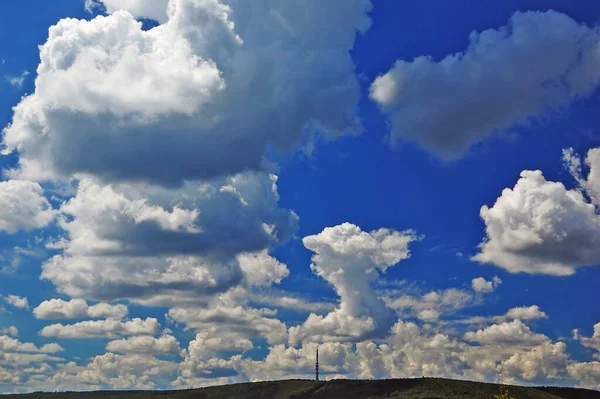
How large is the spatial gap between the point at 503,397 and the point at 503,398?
92 cm

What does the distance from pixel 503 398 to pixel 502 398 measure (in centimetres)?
78

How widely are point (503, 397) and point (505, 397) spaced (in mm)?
373

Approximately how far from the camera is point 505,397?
128875mm

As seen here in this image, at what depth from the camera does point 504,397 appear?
5089 inches

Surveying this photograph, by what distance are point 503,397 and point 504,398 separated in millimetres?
752

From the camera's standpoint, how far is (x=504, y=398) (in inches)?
5049

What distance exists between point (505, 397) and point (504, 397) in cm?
40

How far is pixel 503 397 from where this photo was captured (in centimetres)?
12900

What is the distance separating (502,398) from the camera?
129m

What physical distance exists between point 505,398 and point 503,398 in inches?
34.3
